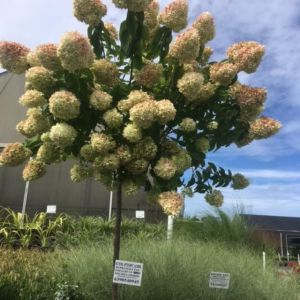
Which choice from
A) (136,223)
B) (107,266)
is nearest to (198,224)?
(136,223)

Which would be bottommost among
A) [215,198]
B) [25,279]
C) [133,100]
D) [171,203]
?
[25,279]

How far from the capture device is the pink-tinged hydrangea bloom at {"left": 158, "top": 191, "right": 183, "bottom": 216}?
3.29 m

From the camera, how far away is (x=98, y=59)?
4.00 meters

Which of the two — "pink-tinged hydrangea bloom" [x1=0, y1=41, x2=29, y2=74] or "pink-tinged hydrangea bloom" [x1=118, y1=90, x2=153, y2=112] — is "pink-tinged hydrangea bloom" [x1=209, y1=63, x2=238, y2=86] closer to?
"pink-tinged hydrangea bloom" [x1=118, y1=90, x2=153, y2=112]

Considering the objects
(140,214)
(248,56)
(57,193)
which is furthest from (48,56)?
(57,193)

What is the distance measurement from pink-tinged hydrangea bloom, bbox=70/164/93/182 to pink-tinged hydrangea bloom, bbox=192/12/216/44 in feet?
4.52

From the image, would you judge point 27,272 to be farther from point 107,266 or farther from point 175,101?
point 175,101

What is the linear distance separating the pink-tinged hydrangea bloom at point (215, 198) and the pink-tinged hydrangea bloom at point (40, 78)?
1.56m

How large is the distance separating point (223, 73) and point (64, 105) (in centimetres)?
125

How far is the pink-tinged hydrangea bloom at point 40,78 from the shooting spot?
3549mm

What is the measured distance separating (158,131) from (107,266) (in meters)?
2.47

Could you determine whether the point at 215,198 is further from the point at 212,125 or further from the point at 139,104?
the point at 139,104

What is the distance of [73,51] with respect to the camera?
329 cm

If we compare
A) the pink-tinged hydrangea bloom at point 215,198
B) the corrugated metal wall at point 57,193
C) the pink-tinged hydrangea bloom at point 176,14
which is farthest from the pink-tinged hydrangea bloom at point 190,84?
the corrugated metal wall at point 57,193
